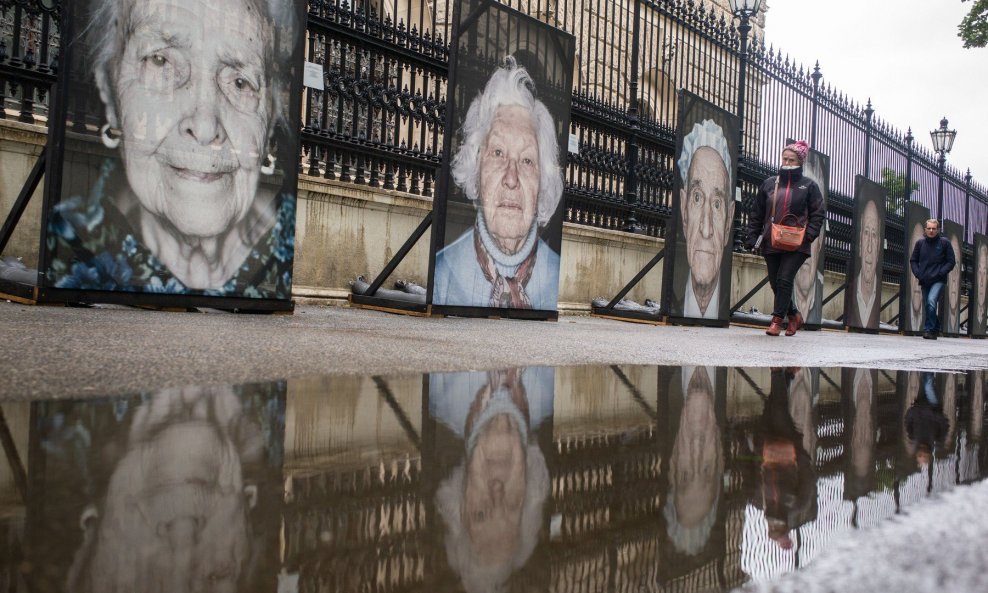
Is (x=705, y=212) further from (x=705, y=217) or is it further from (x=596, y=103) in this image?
(x=596, y=103)

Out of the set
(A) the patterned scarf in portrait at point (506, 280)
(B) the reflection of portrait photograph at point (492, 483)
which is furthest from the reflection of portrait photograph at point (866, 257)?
(B) the reflection of portrait photograph at point (492, 483)

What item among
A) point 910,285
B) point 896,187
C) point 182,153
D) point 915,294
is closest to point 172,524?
point 182,153

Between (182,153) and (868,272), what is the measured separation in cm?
1334

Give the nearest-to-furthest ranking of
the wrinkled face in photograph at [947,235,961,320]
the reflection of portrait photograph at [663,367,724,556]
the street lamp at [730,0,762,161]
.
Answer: the reflection of portrait photograph at [663,367,724,556] → the street lamp at [730,0,762,161] → the wrinkled face in photograph at [947,235,961,320]

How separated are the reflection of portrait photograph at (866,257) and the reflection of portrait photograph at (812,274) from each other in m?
1.73

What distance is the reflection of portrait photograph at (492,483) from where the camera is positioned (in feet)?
2.67

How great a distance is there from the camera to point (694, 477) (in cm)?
126

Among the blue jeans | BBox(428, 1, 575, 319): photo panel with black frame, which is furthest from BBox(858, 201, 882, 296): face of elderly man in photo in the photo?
BBox(428, 1, 575, 319): photo panel with black frame

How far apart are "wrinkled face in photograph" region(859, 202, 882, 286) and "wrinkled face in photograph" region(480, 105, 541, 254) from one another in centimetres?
958

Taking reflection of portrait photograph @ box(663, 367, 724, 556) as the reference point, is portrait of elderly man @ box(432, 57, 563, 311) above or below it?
above

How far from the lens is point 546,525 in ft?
3.12

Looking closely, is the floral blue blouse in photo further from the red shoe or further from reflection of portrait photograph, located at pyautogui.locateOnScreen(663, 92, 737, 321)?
the red shoe

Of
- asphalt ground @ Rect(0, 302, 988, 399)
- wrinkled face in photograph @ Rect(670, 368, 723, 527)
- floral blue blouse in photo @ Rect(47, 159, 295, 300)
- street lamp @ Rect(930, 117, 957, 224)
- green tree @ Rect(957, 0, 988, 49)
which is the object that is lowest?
wrinkled face in photograph @ Rect(670, 368, 723, 527)

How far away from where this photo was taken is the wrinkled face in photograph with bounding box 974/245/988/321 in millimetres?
20641
